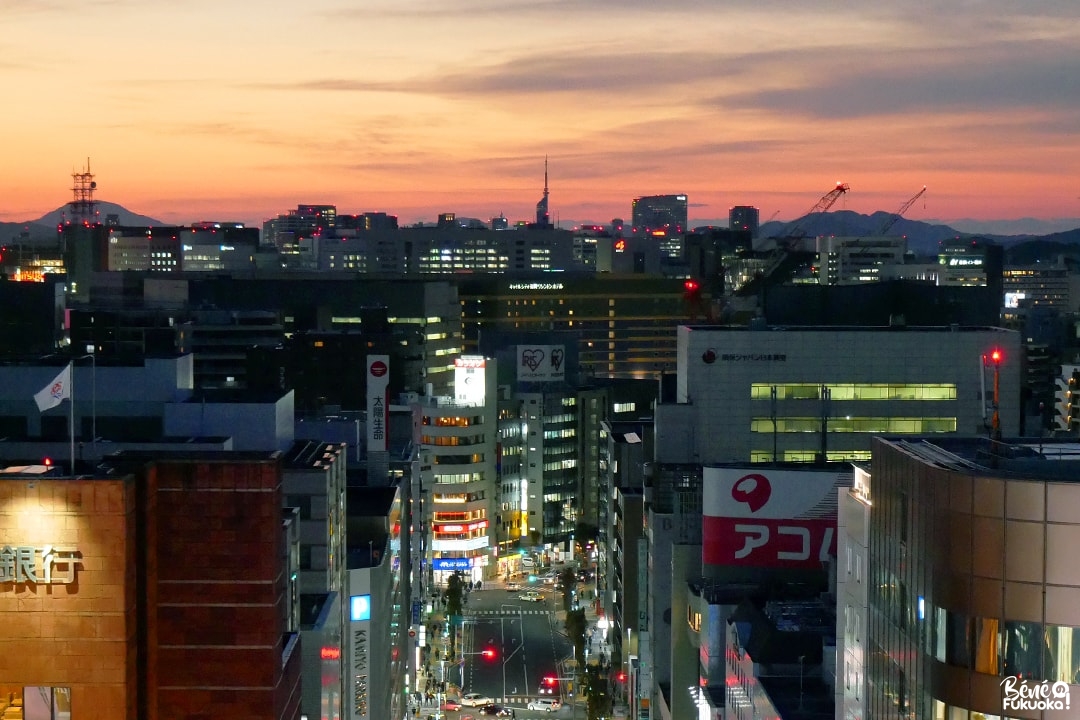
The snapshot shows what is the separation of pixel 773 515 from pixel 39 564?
84.4 feet

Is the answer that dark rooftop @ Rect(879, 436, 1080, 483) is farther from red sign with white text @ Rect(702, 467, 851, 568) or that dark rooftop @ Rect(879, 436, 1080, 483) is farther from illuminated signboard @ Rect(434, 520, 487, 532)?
illuminated signboard @ Rect(434, 520, 487, 532)

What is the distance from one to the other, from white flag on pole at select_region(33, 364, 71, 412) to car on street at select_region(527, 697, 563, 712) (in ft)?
133

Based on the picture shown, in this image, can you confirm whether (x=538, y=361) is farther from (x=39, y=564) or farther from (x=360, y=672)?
(x=39, y=564)

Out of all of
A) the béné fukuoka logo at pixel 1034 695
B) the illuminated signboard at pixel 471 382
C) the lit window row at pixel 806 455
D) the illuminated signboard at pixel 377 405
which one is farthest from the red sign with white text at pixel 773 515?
the illuminated signboard at pixel 471 382

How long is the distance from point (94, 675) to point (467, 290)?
149749 mm

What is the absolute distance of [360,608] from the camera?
152 feet

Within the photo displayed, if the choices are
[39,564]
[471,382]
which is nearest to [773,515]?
[39,564]

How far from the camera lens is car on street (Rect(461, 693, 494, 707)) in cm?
6319

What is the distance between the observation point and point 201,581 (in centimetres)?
2377

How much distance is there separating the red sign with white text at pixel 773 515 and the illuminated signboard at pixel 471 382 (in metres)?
48.2

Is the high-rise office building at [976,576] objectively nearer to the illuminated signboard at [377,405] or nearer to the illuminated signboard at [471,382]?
the illuminated signboard at [377,405]

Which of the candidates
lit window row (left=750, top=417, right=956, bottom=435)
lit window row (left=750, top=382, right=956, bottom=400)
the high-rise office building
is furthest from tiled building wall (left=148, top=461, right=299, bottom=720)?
lit window row (left=750, top=382, right=956, bottom=400)

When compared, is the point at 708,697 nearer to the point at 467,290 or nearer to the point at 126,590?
the point at 126,590

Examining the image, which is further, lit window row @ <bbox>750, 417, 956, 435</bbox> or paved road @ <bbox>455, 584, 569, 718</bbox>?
paved road @ <bbox>455, 584, 569, 718</bbox>
